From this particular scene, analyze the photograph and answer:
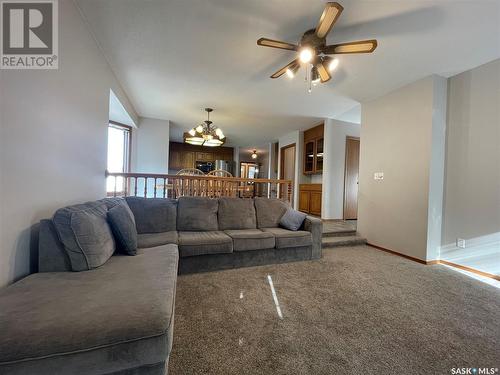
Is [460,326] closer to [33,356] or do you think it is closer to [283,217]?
[283,217]

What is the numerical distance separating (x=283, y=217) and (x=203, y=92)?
101 inches

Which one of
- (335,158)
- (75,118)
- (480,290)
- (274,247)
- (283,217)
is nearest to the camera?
(75,118)

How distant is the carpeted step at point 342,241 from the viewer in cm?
362

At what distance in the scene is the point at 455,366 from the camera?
1.28 meters

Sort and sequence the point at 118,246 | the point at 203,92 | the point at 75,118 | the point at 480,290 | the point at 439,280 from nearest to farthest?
the point at 118,246, the point at 75,118, the point at 480,290, the point at 439,280, the point at 203,92

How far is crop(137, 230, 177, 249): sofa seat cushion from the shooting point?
2.23m

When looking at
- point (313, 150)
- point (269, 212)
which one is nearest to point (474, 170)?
point (269, 212)

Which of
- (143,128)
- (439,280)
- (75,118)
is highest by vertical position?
(143,128)

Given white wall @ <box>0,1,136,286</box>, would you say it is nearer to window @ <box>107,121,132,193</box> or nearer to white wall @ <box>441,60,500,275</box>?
window @ <box>107,121,132,193</box>

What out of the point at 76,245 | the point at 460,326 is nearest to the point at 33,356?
the point at 76,245

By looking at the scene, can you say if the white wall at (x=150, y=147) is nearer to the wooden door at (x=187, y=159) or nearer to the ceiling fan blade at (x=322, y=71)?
the wooden door at (x=187, y=159)

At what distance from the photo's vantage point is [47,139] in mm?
1590

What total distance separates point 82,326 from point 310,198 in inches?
217

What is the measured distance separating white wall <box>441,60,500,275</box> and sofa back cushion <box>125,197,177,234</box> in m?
3.87
